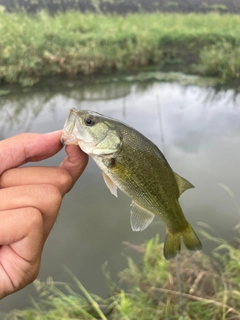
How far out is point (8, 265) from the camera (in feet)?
4.06

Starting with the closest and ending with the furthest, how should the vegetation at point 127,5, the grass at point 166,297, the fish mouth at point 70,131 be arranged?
the fish mouth at point 70,131 → the grass at point 166,297 → the vegetation at point 127,5

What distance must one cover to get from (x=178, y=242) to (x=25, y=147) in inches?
32.8

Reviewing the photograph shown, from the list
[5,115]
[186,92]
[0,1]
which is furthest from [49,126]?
[0,1]

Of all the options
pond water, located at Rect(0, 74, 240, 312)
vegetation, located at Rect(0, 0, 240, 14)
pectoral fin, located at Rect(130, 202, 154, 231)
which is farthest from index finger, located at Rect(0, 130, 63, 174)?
vegetation, located at Rect(0, 0, 240, 14)

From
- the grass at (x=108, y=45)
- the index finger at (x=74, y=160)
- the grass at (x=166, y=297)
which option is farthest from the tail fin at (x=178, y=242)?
Result: the grass at (x=108, y=45)

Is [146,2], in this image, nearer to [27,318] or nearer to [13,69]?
A: [13,69]

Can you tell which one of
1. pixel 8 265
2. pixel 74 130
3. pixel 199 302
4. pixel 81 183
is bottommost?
pixel 81 183

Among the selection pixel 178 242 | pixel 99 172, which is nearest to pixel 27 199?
pixel 178 242

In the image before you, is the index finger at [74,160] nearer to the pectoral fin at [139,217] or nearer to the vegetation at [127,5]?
the pectoral fin at [139,217]

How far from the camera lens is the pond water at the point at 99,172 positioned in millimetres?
4164

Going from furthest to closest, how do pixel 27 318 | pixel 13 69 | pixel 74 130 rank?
pixel 13 69
pixel 27 318
pixel 74 130

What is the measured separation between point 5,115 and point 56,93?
1727mm

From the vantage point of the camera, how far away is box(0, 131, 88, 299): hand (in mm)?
1196

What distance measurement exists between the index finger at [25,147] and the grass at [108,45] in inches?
300
